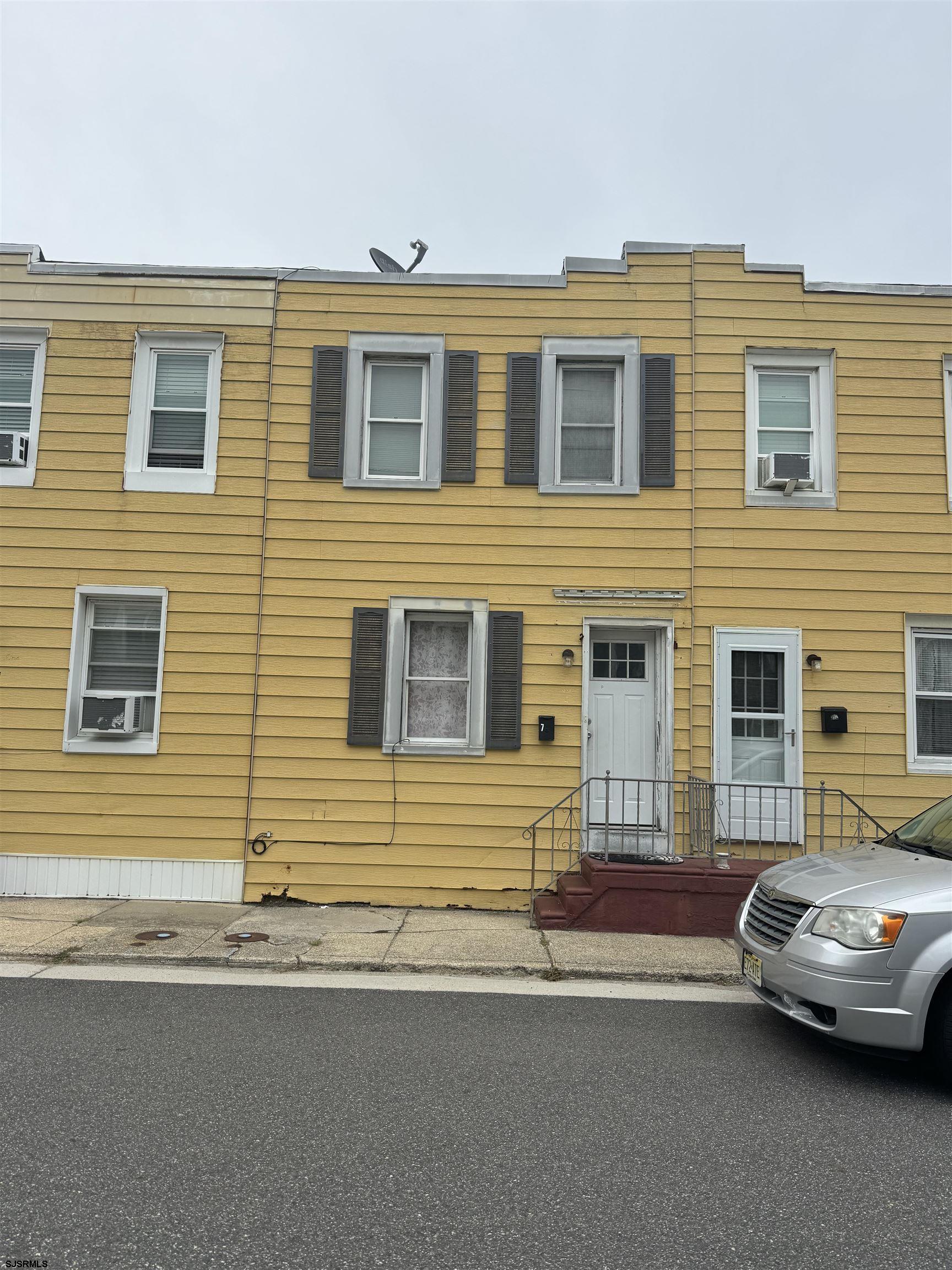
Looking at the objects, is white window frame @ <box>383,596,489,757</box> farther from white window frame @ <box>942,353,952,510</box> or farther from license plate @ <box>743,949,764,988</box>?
white window frame @ <box>942,353,952,510</box>

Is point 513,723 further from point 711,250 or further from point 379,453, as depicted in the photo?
point 711,250

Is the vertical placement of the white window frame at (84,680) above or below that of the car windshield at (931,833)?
above

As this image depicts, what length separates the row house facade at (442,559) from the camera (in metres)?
9.15

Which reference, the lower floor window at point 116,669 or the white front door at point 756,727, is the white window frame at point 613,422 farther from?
the lower floor window at point 116,669

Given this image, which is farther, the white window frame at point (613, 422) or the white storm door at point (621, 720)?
the white window frame at point (613, 422)

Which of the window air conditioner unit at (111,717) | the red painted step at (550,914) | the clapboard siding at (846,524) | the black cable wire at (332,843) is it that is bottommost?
the red painted step at (550,914)

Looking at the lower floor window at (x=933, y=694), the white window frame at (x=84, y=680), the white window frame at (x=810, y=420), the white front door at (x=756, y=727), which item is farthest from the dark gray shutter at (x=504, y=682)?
the lower floor window at (x=933, y=694)

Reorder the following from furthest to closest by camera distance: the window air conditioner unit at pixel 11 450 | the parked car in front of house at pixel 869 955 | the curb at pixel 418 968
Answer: the window air conditioner unit at pixel 11 450 < the curb at pixel 418 968 < the parked car in front of house at pixel 869 955

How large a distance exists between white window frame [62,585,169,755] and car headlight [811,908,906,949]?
22.0ft

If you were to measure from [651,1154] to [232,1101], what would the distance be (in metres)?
1.94

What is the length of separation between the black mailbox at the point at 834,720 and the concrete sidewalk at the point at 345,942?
96.7 inches

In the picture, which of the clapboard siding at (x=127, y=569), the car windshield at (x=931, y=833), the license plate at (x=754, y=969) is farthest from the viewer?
the clapboard siding at (x=127, y=569)

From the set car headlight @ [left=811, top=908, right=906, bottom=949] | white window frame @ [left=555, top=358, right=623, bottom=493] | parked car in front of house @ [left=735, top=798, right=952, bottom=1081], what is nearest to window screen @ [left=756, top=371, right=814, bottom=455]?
white window frame @ [left=555, top=358, right=623, bottom=493]

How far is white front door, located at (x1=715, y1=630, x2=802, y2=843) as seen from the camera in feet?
29.6
